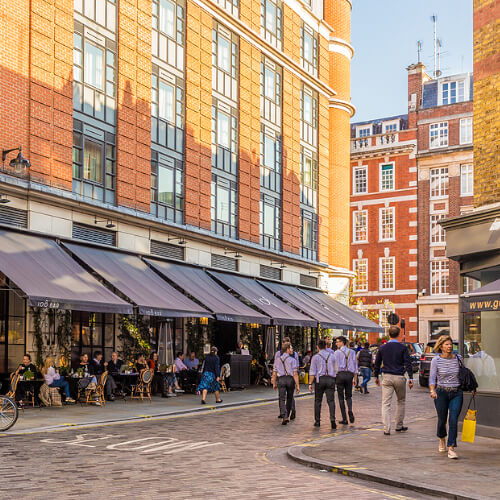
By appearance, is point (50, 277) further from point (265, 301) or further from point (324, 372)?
point (265, 301)

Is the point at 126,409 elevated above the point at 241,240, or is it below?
below

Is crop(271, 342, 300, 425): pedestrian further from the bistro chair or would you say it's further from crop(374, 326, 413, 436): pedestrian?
the bistro chair

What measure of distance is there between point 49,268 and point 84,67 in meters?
7.48

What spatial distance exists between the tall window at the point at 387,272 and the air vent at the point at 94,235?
3979 centimetres

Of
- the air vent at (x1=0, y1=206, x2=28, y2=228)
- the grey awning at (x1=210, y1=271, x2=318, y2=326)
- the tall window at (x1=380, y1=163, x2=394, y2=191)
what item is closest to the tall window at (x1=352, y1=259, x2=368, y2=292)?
the tall window at (x1=380, y1=163, x2=394, y2=191)

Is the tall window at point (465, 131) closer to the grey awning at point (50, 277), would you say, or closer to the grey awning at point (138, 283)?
the grey awning at point (138, 283)

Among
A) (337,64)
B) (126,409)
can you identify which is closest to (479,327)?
(126,409)

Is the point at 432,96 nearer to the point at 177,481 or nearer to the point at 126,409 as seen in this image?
the point at 126,409

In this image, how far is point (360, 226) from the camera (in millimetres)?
64562

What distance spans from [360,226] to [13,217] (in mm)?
45815

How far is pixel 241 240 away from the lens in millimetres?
33000

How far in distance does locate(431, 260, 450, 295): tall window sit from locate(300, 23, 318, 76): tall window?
24322mm

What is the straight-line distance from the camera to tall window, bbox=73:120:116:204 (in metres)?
24.4

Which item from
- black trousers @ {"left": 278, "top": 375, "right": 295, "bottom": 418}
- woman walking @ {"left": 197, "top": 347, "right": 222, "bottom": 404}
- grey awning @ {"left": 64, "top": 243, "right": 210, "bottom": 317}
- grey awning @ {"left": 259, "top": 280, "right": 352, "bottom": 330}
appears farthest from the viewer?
grey awning @ {"left": 259, "top": 280, "right": 352, "bottom": 330}
